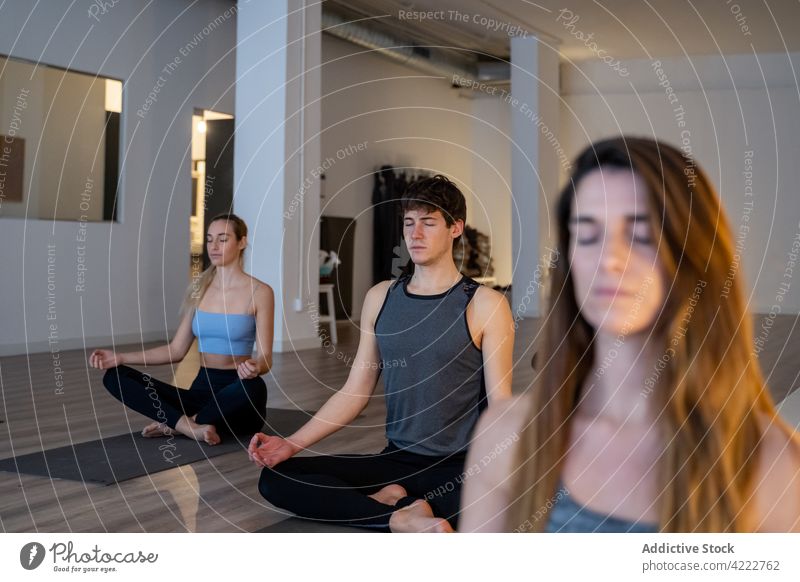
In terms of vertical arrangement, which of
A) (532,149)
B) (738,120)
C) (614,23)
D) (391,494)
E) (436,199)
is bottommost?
(391,494)

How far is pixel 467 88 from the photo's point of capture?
14.2m

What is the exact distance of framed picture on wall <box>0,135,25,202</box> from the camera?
710 cm

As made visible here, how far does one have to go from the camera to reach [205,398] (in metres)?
4.27

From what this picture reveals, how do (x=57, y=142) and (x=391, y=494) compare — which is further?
(x=57, y=142)

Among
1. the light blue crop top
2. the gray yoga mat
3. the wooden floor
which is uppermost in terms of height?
the light blue crop top

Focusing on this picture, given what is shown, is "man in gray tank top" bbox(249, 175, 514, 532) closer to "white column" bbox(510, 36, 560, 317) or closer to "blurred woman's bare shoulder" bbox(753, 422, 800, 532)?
"blurred woman's bare shoulder" bbox(753, 422, 800, 532)

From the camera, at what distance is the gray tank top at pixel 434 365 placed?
268cm

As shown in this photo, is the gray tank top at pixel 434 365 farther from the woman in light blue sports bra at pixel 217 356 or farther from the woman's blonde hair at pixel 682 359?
the woman's blonde hair at pixel 682 359

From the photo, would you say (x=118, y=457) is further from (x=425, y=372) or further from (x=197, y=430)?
(x=425, y=372)

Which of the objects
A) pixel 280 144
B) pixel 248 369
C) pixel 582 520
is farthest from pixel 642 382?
pixel 280 144

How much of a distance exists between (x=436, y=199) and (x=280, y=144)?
5310mm

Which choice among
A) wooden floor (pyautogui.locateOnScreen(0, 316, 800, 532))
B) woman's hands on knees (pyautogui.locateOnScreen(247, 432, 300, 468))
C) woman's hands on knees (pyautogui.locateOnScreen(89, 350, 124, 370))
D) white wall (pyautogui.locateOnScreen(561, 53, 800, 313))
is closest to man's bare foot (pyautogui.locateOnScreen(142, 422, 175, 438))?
wooden floor (pyautogui.locateOnScreen(0, 316, 800, 532))

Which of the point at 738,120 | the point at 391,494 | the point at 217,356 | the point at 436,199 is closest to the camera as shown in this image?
the point at 436,199

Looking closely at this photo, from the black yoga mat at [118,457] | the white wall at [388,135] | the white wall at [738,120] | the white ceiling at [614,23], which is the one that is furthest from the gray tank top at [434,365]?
the white wall at [738,120]
